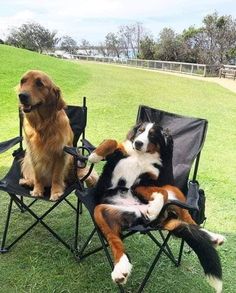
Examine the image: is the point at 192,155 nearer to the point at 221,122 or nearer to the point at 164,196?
the point at 164,196

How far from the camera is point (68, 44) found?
51.5m

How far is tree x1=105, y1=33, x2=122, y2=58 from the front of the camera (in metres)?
45.1

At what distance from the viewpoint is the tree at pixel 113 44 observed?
45.1m

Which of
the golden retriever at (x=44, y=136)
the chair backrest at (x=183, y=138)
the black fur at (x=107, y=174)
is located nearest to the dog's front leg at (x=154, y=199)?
the black fur at (x=107, y=174)

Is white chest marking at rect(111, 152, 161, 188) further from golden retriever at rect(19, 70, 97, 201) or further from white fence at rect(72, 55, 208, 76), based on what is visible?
white fence at rect(72, 55, 208, 76)

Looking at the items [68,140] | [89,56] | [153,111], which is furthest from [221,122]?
[89,56]

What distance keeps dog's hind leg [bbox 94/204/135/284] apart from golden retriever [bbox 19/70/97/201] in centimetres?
59

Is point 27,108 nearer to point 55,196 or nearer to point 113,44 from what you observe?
point 55,196

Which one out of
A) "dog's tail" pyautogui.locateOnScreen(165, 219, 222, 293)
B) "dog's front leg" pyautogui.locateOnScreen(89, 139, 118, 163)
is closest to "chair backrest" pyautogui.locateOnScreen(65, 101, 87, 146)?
"dog's front leg" pyautogui.locateOnScreen(89, 139, 118, 163)

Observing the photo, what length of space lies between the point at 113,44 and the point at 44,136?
43811 millimetres

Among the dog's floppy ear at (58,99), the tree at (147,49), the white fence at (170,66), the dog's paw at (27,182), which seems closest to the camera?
the dog's floppy ear at (58,99)

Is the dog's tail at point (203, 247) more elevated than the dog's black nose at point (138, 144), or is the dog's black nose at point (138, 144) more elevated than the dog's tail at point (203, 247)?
the dog's black nose at point (138, 144)

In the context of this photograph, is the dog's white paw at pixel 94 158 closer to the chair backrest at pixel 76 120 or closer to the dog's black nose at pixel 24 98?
the dog's black nose at pixel 24 98

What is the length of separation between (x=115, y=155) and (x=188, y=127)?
2.46 ft
